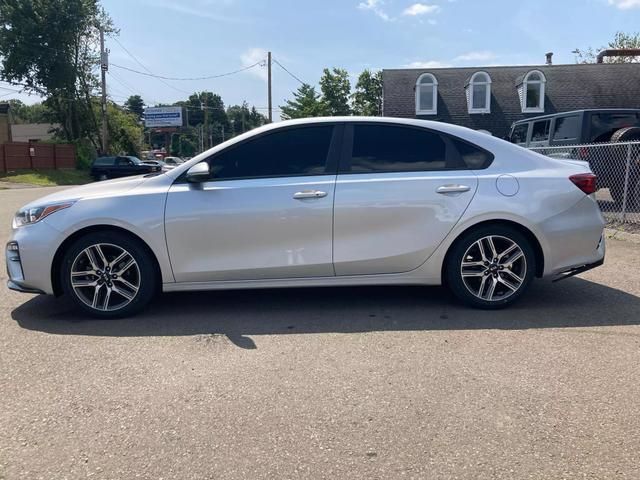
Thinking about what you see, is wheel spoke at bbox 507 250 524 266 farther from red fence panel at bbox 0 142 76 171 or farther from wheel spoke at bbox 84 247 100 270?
red fence panel at bbox 0 142 76 171

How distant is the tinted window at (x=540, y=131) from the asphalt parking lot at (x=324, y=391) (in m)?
8.17

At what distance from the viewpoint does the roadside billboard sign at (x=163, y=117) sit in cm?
6881

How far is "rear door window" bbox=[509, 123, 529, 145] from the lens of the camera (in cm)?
1298

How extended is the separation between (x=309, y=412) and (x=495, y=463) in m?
0.98

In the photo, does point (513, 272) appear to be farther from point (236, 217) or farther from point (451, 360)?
point (236, 217)

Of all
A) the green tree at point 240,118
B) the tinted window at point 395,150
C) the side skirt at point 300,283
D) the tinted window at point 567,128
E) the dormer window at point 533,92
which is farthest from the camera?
the green tree at point 240,118

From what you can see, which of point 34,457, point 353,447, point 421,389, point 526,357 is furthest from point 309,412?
point 526,357

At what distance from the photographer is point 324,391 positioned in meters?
3.10

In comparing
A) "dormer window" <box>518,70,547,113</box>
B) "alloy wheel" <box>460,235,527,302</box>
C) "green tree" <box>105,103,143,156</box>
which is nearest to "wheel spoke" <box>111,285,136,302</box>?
"alloy wheel" <box>460,235,527,302</box>

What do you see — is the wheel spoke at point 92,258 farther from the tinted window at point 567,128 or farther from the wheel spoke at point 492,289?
the tinted window at point 567,128

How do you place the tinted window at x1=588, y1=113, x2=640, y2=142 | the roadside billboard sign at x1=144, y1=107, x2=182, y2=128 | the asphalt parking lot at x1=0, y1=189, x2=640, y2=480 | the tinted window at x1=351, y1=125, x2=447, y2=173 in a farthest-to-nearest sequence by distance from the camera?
the roadside billboard sign at x1=144, y1=107, x2=182, y2=128 → the tinted window at x1=588, y1=113, x2=640, y2=142 → the tinted window at x1=351, y1=125, x2=447, y2=173 → the asphalt parking lot at x1=0, y1=189, x2=640, y2=480

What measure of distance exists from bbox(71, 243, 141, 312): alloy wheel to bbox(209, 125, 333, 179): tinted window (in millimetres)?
1045

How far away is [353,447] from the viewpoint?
2547 mm

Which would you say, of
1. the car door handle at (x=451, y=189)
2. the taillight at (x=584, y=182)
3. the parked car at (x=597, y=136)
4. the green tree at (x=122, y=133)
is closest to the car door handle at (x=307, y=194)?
the car door handle at (x=451, y=189)
